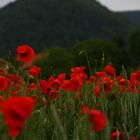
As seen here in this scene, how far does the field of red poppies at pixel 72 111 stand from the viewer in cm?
135

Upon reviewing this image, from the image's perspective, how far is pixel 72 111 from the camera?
243 cm

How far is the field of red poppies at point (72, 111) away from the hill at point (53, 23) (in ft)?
251

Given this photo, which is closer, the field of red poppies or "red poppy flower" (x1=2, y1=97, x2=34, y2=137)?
"red poppy flower" (x1=2, y1=97, x2=34, y2=137)

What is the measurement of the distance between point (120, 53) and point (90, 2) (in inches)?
2476

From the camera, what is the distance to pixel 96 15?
92875mm

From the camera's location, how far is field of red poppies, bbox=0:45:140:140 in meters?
1.35

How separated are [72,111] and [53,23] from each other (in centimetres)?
8486

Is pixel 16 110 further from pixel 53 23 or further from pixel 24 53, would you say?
pixel 53 23

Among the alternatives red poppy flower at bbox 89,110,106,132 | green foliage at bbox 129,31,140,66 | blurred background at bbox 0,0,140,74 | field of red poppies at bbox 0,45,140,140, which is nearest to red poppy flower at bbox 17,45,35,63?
field of red poppies at bbox 0,45,140,140

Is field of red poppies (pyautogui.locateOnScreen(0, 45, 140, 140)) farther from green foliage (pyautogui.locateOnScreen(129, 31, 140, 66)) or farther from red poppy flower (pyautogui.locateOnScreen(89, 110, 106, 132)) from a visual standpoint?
green foliage (pyautogui.locateOnScreen(129, 31, 140, 66))

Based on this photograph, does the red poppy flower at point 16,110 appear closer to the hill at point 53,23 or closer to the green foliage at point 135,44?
the green foliage at point 135,44

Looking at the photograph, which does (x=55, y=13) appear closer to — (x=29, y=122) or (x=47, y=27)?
(x=47, y=27)

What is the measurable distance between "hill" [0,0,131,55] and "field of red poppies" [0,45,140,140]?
7638cm

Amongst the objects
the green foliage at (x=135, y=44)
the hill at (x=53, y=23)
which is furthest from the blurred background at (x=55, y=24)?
the green foliage at (x=135, y=44)
